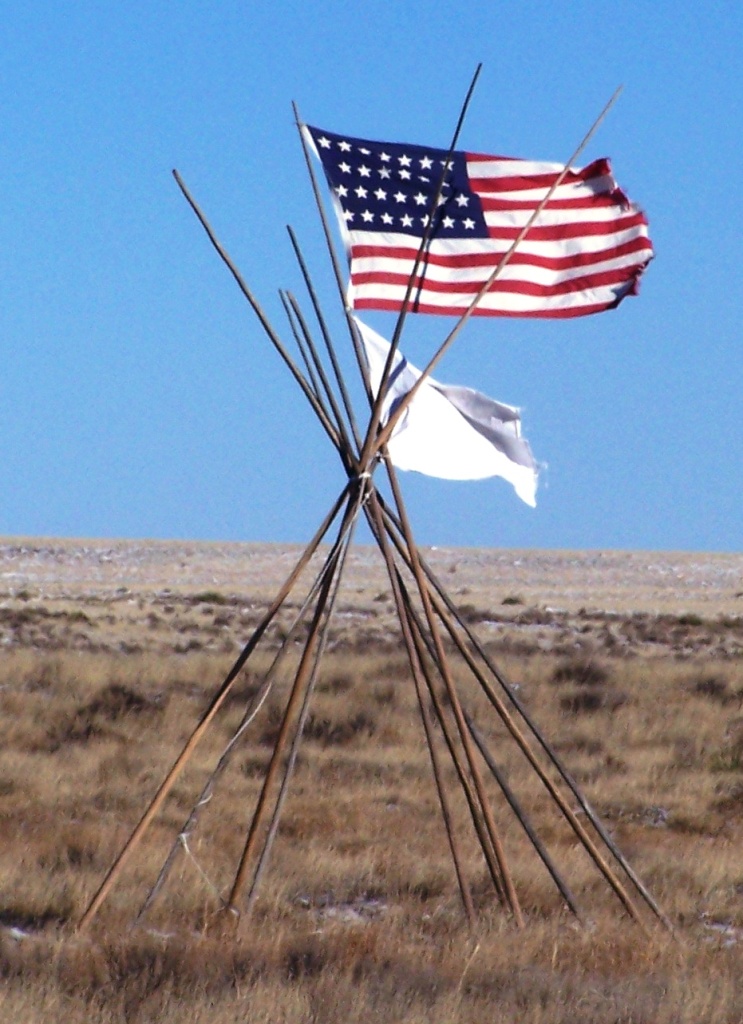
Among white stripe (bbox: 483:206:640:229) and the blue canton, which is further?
white stripe (bbox: 483:206:640:229)

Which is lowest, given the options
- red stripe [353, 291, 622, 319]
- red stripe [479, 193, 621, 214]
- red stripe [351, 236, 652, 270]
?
red stripe [353, 291, 622, 319]

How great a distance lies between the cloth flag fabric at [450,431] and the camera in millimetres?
8656

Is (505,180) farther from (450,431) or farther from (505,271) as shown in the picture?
(450,431)

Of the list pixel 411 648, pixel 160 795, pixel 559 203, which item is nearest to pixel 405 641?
pixel 411 648

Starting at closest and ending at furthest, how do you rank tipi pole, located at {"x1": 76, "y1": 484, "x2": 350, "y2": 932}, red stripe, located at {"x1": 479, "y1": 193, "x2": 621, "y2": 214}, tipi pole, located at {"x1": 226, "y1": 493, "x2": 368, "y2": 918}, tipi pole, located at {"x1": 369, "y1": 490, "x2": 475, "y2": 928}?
A: 1. tipi pole, located at {"x1": 76, "y1": 484, "x2": 350, "y2": 932}
2. tipi pole, located at {"x1": 226, "y1": 493, "x2": 368, "y2": 918}
3. tipi pole, located at {"x1": 369, "y1": 490, "x2": 475, "y2": 928}
4. red stripe, located at {"x1": 479, "y1": 193, "x2": 621, "y2": 214}

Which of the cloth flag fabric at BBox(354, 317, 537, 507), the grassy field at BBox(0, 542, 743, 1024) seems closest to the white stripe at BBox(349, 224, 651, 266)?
the cloth flag fabric at BBox(354, 317, 537, 507)

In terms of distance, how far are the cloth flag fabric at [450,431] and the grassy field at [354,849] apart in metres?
2.68

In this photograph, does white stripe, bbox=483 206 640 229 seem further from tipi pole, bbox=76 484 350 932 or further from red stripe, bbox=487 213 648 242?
tipi pole, bbox=76 484 350 932

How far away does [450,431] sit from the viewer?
8820mm

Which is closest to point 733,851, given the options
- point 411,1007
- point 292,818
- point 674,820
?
point 674,820

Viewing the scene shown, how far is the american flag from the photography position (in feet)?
28.5

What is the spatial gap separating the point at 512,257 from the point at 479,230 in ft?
0.91

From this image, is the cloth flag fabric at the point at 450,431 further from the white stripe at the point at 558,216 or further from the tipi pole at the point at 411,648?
the white stripe at the point at 558,216

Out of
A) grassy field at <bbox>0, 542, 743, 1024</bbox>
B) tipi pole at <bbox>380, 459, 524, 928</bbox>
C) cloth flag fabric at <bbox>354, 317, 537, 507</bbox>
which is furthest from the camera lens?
cloth flag fabric at <bbox>354, 317, 537, 507</bbox>
